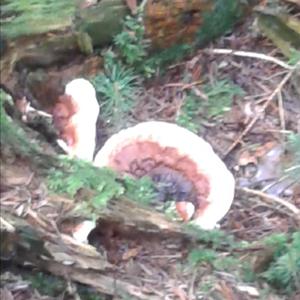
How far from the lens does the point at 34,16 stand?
2.77 metres

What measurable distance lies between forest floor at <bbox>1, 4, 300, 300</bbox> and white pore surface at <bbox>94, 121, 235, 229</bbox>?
5.0 inches

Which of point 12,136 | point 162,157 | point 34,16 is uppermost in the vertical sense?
point 34,16

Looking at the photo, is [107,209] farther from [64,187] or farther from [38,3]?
[38,3]

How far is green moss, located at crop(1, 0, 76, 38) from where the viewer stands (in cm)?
270

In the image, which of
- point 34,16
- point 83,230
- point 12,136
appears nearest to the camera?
point 12,136

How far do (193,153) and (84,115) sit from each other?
45 centimetres

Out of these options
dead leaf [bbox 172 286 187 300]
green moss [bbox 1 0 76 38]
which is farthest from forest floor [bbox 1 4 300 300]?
green moss [bbox 1 0 76 38]

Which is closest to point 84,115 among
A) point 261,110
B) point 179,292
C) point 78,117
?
point 78,117

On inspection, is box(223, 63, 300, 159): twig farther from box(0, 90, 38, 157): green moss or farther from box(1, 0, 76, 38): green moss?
box(0, 90, 38, 157): green moss

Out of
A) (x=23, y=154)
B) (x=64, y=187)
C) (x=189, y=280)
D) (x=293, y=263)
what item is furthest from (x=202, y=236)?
(x=23, y=154)

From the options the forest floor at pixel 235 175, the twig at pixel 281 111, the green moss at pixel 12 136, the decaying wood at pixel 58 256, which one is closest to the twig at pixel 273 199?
the forest floor at pixel 235 175

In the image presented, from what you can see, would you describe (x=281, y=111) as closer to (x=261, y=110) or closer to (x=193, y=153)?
(x=261, y=110)

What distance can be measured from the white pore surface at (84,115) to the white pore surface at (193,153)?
57 millimetres

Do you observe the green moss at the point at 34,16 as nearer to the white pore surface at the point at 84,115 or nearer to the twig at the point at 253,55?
the white pore surface at the point at 84,115
